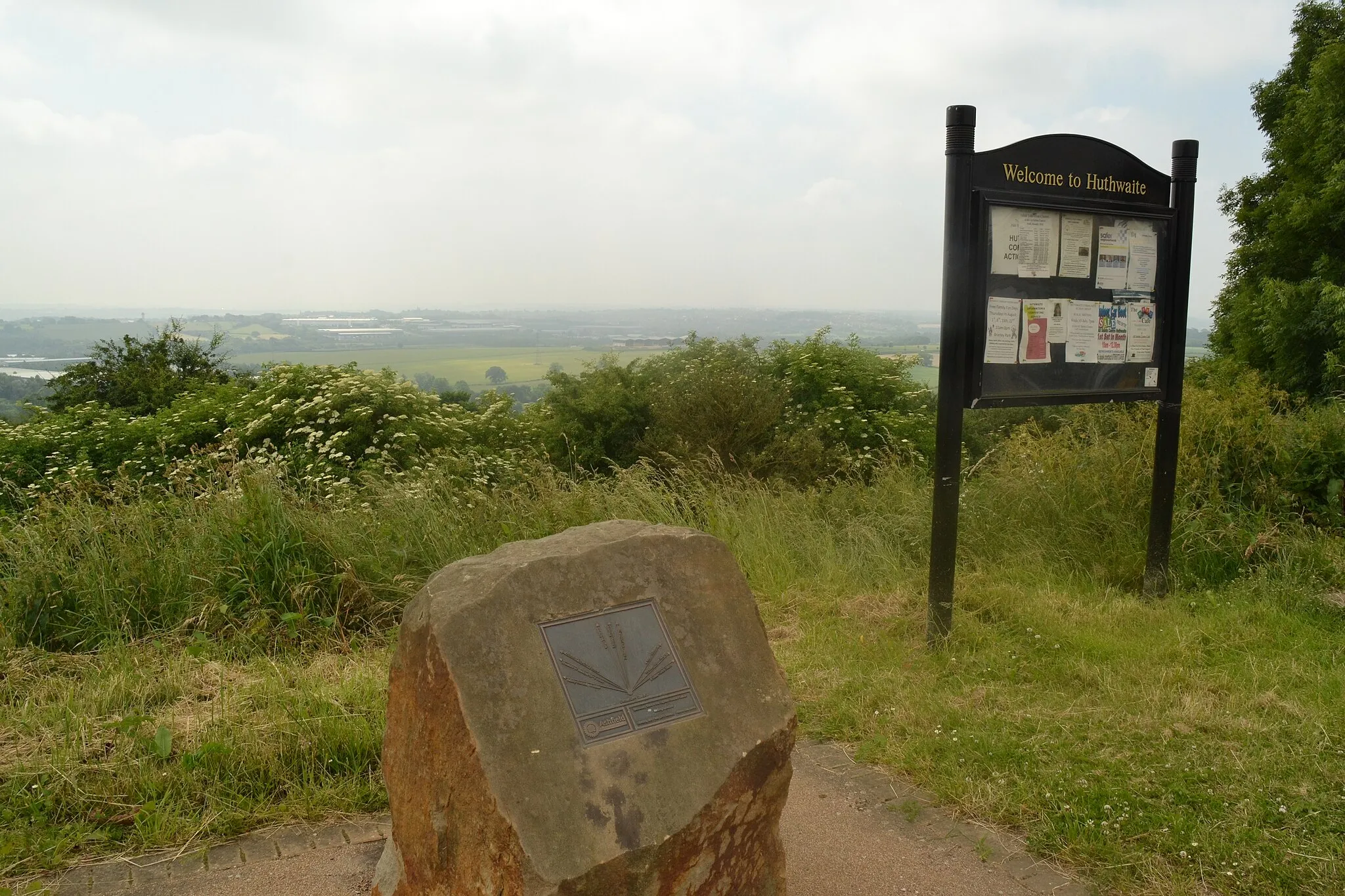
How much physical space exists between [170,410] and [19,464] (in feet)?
11.3

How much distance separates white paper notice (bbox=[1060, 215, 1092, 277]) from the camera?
511cm

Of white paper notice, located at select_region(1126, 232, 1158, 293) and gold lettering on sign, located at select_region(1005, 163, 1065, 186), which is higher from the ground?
gold lettering on sign, located at select_region(1005, 163, 1065, 186)

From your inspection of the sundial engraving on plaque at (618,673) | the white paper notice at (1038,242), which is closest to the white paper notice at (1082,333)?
the white paper notice at (1038,242)

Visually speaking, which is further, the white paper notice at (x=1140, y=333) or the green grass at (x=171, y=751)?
the white paper notice at (x=1140, y=333)

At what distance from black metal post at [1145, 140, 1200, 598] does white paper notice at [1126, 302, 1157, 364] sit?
0.50 feet

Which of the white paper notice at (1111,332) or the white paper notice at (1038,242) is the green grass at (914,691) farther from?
the white paper notice at (1038,242)

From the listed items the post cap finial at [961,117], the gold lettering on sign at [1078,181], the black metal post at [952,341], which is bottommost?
the black metal post at [952,341]

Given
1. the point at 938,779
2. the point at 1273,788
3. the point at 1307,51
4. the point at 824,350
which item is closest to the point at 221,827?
the point at 938,779

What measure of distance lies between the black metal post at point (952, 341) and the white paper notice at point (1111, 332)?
101cm

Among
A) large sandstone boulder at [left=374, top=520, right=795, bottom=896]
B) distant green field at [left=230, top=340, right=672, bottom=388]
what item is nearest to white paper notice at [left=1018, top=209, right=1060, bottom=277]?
large sandstone boulder at [left=374, top=520, right=795, bottom=896]

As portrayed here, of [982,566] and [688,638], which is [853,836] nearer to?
[688,638]

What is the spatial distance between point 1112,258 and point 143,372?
69.4 ft

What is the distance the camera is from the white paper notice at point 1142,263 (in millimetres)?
5367

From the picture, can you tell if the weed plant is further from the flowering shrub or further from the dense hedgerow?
the dense hedgerow
